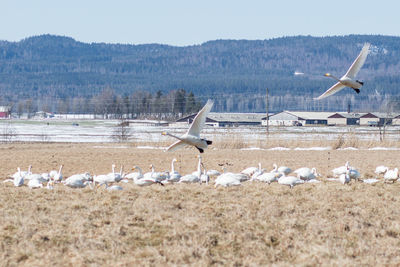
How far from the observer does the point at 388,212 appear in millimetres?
13164

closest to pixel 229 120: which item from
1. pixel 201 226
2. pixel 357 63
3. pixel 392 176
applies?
pixel 392 176

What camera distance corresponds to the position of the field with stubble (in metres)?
10.1

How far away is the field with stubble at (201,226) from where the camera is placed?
33.0ft

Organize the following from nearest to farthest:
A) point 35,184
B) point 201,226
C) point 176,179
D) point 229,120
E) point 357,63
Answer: point 201,226
point 357,63
point 35,184
point 176,179
point 229,120

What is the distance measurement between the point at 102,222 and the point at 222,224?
2.13 meters

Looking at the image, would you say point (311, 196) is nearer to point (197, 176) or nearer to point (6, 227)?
point (197, 176)

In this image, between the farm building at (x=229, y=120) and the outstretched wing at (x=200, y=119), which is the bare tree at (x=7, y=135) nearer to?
the outstretched wing at (x=200, y=119)

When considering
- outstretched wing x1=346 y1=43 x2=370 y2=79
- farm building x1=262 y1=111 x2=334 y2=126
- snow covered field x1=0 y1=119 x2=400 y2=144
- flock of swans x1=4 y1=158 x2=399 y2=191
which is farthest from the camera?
farm building x1=262 y1=111 x2=334 y2=126

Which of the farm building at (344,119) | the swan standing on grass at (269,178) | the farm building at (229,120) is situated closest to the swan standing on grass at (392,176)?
the swan standing on grass at (269,178)

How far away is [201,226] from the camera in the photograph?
1157 centimetres

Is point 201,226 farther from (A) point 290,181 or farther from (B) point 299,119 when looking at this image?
(B) point 299,119

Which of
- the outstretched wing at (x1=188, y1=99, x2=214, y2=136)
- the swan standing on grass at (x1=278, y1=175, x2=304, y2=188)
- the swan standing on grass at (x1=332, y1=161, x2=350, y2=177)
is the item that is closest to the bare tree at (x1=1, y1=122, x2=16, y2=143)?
the swan standing on grass at (x1=332, y1=161, x2=350, y2=177)

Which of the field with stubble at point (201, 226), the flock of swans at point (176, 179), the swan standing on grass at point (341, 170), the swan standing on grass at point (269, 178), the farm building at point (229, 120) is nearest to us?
the field with stubble at point (201, 226)

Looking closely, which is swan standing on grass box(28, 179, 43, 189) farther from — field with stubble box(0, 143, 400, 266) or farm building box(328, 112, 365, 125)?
farm building box(328, 112, 365, 125)
